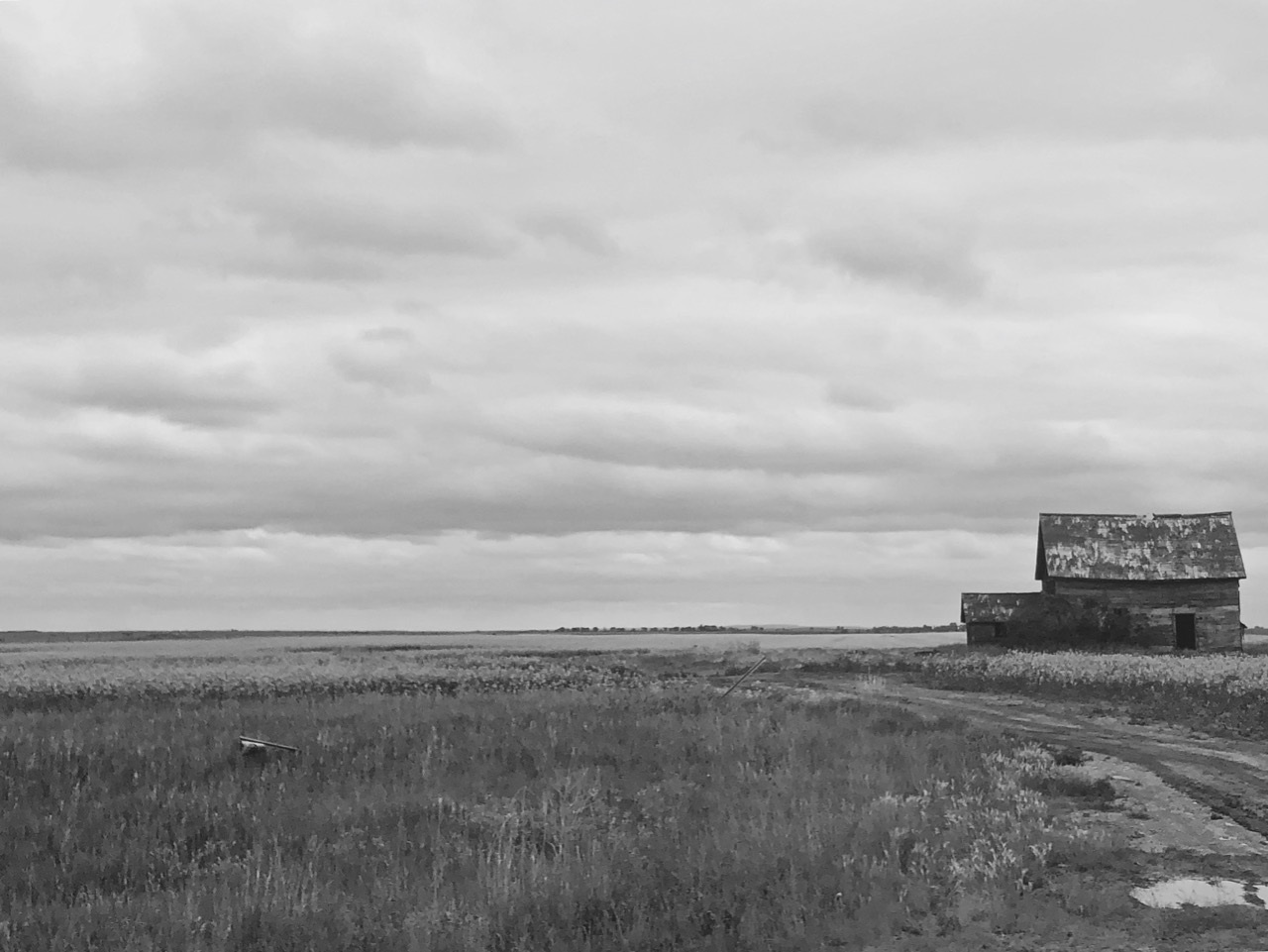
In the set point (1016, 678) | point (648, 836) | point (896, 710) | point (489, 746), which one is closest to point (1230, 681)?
point (1016, 678)

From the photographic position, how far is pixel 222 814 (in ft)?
47.2

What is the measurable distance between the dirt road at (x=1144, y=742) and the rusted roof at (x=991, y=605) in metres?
25.3

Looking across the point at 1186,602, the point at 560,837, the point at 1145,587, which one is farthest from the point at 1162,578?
the point at 560,837

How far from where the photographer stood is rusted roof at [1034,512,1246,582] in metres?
57.9

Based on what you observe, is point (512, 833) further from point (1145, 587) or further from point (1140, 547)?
point (1140, 547)

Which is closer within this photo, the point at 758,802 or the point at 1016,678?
the point at 758,802

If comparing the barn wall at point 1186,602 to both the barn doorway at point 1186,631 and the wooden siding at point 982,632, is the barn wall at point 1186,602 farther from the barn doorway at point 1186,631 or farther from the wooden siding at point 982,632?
the wooden siding at point 982,632

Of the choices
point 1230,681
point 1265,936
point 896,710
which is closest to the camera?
point 1265,936

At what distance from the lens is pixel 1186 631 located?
57.9m

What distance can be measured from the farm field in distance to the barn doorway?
39.8 meters

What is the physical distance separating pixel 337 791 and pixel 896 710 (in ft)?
44.9

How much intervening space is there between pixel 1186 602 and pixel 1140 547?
347 cm

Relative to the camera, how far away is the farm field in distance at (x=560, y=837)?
31.2 ft

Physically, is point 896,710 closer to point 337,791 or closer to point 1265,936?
point 337,791
